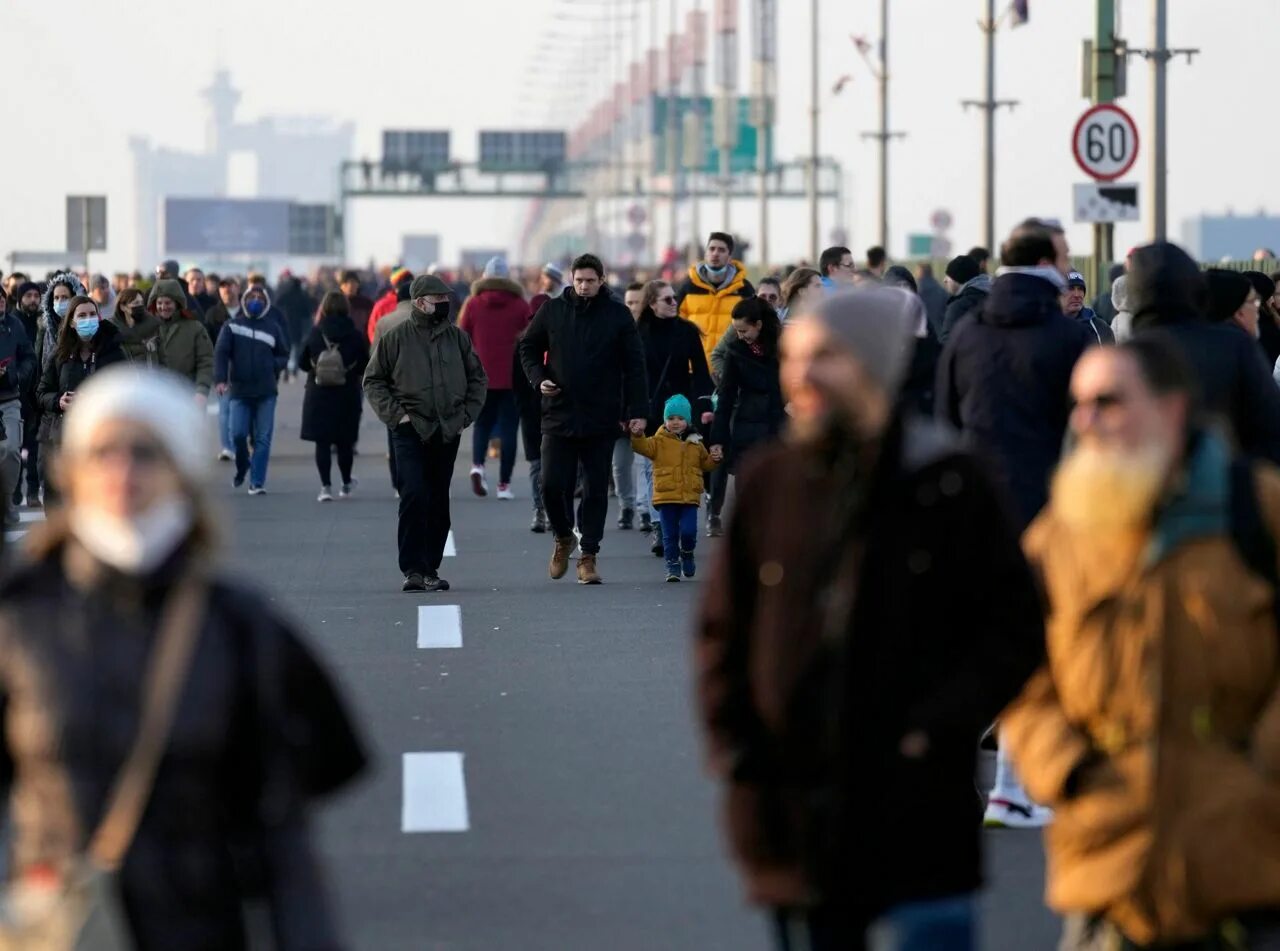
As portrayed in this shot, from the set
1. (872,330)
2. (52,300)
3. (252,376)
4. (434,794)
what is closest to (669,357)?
(52,300)

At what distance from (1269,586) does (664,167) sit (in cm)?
9333

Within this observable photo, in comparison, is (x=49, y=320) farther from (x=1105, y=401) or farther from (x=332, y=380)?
(x=1105, y=401)

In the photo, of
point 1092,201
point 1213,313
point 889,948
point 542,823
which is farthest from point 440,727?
point 1092,201

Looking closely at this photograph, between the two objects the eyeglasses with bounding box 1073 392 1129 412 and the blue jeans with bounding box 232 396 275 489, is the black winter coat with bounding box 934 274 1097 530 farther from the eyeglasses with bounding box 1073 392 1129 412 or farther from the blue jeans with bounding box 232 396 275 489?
the blue jeans with bounding box 232 396 275 489

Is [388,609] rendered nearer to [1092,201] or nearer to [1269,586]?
[1269,586]

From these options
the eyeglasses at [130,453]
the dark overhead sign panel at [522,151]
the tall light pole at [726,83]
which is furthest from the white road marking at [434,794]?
the dark overhead sign panel at [522,151]

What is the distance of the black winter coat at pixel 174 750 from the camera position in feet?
15.0

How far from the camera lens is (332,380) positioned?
24109 mm

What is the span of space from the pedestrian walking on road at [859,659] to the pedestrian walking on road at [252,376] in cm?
2067

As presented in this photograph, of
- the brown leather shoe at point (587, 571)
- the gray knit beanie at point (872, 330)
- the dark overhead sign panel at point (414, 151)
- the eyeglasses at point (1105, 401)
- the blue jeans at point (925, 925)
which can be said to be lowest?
the brown leather shoe at point (587, 571)

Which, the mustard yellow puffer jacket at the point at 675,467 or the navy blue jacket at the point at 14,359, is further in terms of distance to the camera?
the navy blue jacket at the point at 14,359

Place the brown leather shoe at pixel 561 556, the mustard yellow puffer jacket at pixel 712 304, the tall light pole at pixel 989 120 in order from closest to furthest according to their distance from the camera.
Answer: the brown leather shoe at pixel 561 556, the mustard yellow puffer jacket at pixel 712 304, the tall light pole at pixel 989 120

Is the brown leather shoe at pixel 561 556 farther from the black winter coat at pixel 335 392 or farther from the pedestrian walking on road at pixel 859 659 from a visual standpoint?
the pedestrian walking on road at pixel 859 659

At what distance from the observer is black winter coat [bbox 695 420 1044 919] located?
488 cm
